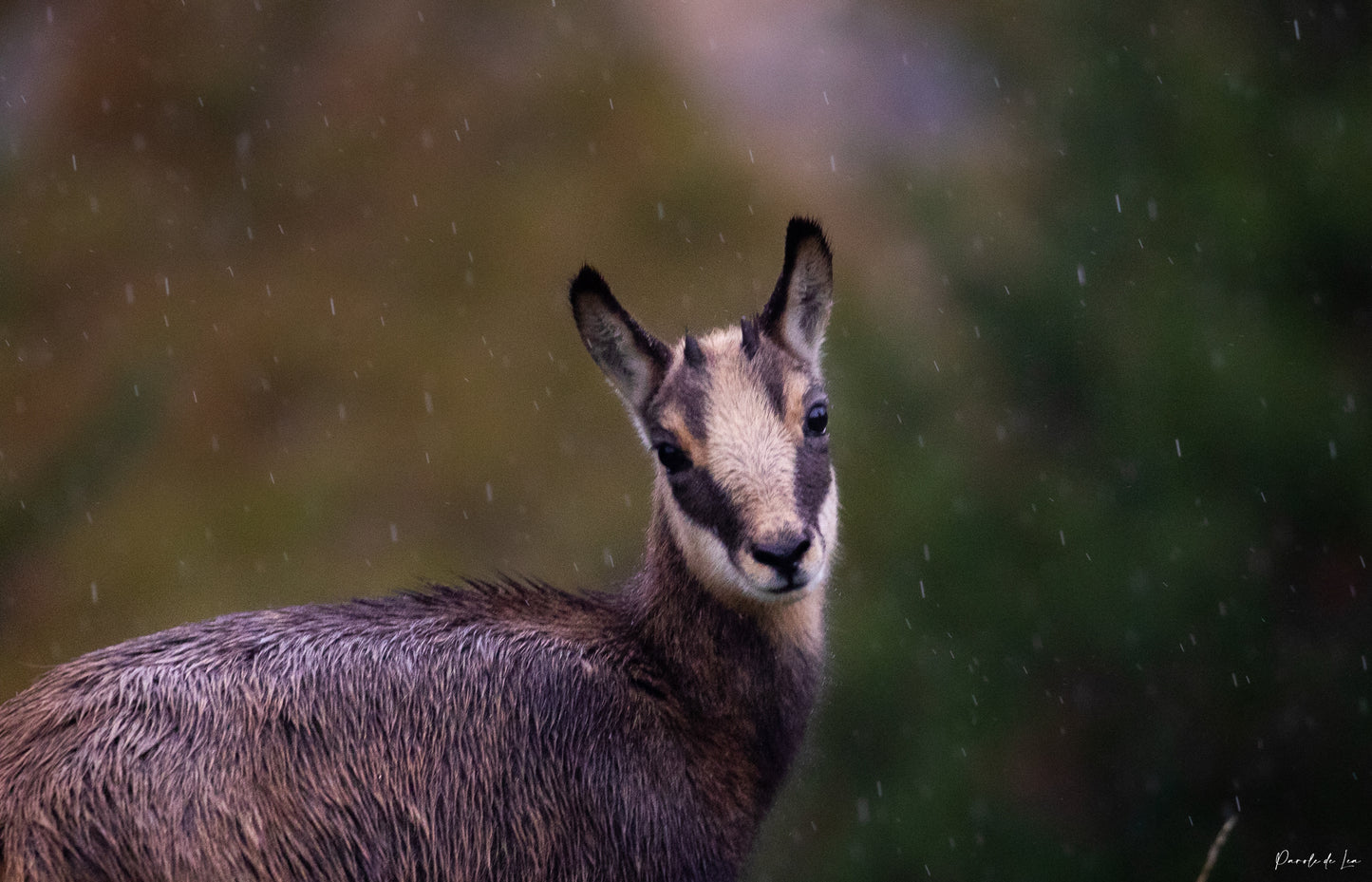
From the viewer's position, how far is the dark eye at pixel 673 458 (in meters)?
5.40

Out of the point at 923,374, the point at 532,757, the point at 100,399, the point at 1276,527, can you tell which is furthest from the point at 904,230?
the point at 532,757

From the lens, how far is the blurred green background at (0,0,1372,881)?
33.3 feet

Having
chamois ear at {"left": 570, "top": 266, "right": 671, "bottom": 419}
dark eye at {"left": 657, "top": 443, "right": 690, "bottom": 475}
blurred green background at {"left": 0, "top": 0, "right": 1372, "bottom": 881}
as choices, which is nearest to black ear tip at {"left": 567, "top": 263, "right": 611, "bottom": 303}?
chamois ear at {"left": 570, "top": 266, "right": 671, "bottom": 419}

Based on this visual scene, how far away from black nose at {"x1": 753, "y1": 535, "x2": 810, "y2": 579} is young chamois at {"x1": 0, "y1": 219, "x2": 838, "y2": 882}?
1cm

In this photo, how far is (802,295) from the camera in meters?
5.85

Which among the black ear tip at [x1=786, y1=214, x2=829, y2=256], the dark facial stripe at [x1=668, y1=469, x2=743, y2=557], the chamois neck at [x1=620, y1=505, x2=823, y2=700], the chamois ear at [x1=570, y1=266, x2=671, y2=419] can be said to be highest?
the black ear tip at [x1=786, y1=214, x2=829, y2=256]

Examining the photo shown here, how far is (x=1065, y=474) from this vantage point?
10914 mm

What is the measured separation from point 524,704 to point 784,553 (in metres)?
1.15

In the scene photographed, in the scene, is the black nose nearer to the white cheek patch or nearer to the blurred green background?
the white cheek patch

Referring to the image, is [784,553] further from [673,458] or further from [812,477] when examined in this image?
[673,458]

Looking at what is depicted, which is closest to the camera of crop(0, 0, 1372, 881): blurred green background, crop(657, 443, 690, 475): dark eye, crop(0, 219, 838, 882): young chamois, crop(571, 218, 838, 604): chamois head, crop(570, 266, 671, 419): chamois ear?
crop(0, 219, 838, 882): young chamois

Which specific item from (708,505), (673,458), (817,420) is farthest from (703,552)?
(817,420)

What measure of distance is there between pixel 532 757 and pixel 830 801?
6.58 metres

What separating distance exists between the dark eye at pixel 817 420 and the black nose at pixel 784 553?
2.16 ft
